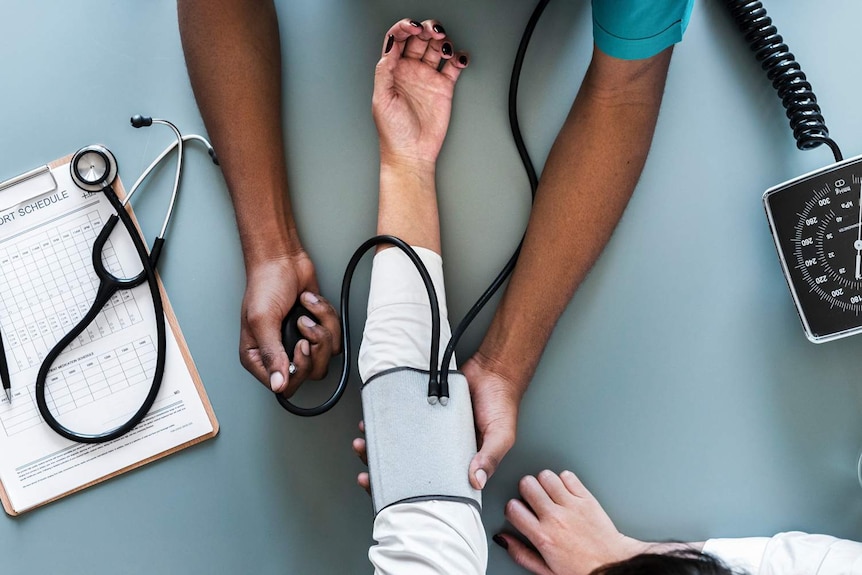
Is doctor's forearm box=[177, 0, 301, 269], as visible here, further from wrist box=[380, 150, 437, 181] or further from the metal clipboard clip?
the metal clipboard clip

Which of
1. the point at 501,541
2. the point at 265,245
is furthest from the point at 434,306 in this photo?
the point at 501,541

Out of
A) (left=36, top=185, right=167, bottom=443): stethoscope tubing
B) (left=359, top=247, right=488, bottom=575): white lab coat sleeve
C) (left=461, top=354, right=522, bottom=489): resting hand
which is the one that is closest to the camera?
(left=359, top=247, right=488, bottom=575): white lab coat sleeve

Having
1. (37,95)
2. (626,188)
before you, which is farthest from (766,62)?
(37,95)

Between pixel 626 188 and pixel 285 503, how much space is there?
670 millimetres

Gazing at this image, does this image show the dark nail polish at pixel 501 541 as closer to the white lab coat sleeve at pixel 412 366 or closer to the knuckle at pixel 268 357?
the white lab coat sleeve at pixel 412 366

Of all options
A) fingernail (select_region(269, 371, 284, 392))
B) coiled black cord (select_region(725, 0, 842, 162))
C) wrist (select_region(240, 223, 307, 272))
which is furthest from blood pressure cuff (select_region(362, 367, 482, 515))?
coiled black cord (select_region(725, 0, 842, 162))

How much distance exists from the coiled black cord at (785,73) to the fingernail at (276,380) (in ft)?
2.59

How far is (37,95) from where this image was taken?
1.00 metres

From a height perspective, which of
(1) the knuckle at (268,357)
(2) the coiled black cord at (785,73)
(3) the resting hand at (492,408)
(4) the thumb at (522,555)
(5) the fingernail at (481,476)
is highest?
(2) the coiled black cord at (785,73)

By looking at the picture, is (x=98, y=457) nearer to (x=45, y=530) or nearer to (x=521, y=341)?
(x=45, y=530)

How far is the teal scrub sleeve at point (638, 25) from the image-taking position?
2.34 ft

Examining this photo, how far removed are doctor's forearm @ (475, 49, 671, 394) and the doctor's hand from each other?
0.74 ft

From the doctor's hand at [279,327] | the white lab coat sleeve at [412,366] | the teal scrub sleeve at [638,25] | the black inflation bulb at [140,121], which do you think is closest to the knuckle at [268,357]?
the doctor's hand at [279,327]

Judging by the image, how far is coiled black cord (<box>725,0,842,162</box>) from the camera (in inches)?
36.5
